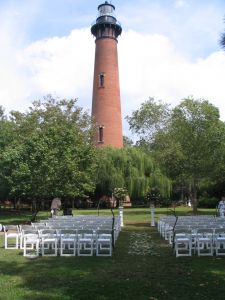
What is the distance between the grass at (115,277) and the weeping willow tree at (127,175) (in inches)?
1079

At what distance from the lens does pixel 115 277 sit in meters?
8.68

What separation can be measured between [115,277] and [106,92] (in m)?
37.7

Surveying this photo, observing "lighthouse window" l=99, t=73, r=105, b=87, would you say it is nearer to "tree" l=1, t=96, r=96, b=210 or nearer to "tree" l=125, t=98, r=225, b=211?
"tree" l=125, t=98, r=225, b=211

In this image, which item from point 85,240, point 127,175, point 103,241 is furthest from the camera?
point 127,175

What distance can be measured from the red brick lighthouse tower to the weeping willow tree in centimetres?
435

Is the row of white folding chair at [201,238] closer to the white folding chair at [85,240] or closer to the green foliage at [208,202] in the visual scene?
the white folding chair at [85,240]

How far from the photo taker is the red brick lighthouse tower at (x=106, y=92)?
4509 centimetres

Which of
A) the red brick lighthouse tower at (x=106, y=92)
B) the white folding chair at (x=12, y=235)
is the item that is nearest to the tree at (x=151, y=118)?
the red brick lighthouse tower at (x=106, y=92)

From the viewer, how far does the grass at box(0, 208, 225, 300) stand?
7.23m

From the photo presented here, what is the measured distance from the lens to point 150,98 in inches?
2099

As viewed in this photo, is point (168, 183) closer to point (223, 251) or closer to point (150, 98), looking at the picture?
point (150, 98)

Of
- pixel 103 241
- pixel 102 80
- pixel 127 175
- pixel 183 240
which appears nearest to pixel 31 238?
pixel 103 241

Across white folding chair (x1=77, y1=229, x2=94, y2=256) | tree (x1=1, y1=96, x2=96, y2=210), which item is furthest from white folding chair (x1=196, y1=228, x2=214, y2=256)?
tree (x1=1, y1=96, x2=96, y2=210)

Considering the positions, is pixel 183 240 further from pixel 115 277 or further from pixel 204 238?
pixel 115 277
